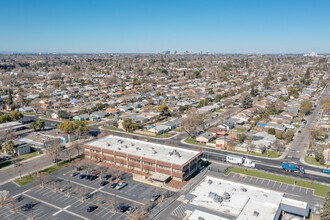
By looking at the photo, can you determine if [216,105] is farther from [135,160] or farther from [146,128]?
[135,160]

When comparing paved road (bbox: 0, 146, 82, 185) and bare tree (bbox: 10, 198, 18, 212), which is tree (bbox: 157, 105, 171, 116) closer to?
paved road (bbox: 0, 146, 82, 185)

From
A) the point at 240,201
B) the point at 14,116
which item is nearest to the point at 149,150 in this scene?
the point at 240,201

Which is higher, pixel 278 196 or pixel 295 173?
pixel 278 196

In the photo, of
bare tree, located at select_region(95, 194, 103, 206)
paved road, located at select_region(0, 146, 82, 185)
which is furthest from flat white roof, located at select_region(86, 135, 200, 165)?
bare tree, located at select_region(95, 194, 103, 206)

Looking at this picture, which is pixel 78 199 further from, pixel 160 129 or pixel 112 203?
pixel 160 129

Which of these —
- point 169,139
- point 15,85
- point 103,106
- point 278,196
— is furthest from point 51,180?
point 15,85

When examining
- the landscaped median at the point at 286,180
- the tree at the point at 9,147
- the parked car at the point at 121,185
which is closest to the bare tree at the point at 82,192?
the parked car at the point at 121,185
